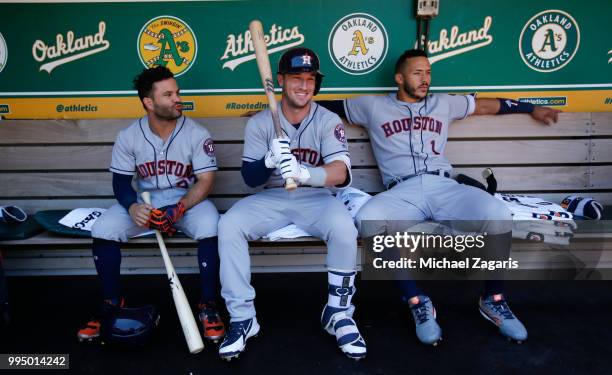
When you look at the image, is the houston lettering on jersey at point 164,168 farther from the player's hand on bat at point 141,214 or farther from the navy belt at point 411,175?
the navy belt at point 411,175

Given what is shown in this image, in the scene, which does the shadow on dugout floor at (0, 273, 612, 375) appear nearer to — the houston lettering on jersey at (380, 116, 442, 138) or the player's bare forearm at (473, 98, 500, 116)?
the houston lettering on jersey at (380, 116, 442, 138)

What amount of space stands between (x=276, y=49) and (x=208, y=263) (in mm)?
1393

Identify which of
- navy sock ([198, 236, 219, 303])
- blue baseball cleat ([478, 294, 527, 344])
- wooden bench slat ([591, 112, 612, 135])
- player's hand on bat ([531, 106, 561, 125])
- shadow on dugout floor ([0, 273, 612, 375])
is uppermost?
player's hand on bat ([531, 106, 561, 125])

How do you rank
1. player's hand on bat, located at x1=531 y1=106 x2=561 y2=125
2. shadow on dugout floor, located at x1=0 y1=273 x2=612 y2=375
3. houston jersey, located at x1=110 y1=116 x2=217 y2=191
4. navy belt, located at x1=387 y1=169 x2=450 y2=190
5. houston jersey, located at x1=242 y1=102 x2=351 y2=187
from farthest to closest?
player's hand on bat, located at x1=531 y1=106 x2=561 y2=125
navy belt, located at x1=387 y1=169 x2=450 y2=190
houston jersey, located at x1=110 y1=116 x2=217 y2=191
houston jersey, located at x1=242 y1=102 x2=351 y2=187
shadow on dugout floor, located at x1=0 y1=273 x2=612 y2=375

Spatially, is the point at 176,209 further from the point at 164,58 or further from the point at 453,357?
the point at 453,357

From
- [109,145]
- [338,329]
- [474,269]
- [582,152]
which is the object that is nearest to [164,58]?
[109,145]

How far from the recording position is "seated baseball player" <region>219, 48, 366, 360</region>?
7.54ft

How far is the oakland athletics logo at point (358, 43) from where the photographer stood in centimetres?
318

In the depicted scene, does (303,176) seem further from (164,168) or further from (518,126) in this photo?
(518,126)

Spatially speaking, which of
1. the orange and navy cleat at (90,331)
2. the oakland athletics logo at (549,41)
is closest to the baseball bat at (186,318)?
the orange and navy cleat at (90,331)

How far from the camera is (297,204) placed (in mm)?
2564

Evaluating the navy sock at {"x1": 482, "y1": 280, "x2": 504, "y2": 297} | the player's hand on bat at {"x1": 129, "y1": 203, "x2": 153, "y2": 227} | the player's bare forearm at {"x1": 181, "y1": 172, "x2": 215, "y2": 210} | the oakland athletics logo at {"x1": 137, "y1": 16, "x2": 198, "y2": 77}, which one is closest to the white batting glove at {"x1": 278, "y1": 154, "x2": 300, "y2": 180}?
the player's bare forearm at {"x1": 181, "y1": 172, "x2": 215, "y2": 210}

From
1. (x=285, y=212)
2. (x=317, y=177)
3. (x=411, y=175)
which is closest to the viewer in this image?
(x=317, y=177)

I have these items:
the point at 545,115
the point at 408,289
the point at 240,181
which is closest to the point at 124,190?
the point at 240,181
